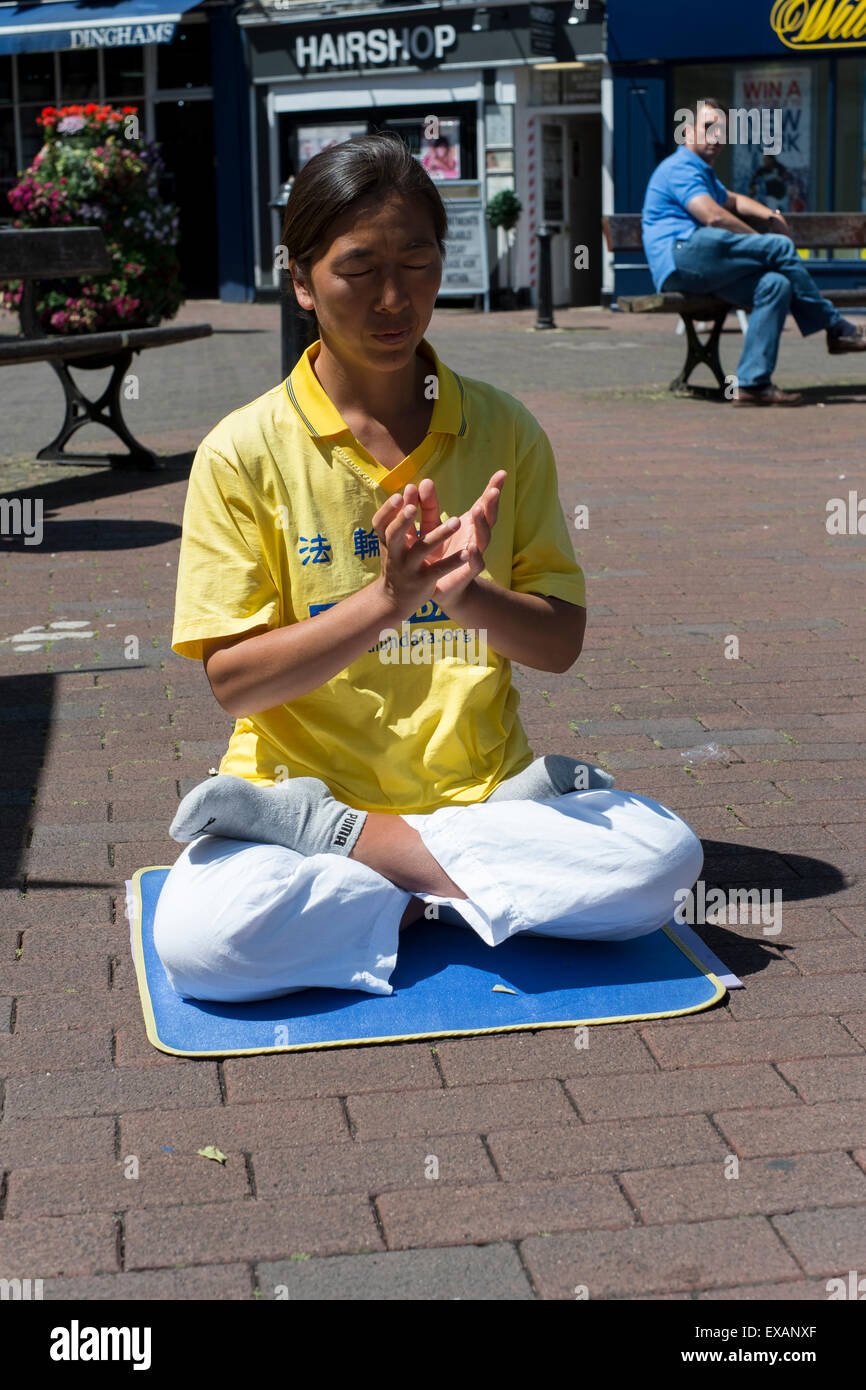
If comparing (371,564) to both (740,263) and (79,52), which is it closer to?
→ (740,263)

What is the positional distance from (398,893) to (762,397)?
29.0 feet

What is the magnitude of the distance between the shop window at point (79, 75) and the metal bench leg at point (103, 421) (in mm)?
17114

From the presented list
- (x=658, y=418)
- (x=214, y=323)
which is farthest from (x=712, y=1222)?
(x=214, y=323)

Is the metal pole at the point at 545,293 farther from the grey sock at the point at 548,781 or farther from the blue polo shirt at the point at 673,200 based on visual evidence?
the grey sock at the point at 548,781

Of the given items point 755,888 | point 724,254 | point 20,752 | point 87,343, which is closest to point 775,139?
point 724,254

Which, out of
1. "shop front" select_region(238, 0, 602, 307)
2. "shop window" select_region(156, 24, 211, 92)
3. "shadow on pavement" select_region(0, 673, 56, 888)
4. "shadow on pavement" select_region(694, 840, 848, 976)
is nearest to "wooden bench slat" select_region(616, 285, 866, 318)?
"shadow on pavement" select_region(0, 673, 56, 888)

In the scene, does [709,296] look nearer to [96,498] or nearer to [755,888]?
[96,498]

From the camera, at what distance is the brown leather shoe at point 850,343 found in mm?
11695

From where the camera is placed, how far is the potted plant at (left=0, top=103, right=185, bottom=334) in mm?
9984

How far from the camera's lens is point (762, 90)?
68.1ft

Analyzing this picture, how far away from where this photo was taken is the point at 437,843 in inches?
125

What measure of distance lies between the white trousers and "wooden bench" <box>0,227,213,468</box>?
535 centimetres

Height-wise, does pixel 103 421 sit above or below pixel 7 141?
below

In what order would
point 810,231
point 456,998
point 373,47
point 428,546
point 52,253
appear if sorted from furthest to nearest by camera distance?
point 373,47 < point 810,231 < point 52,253 < point 456,998 < point 428,546
